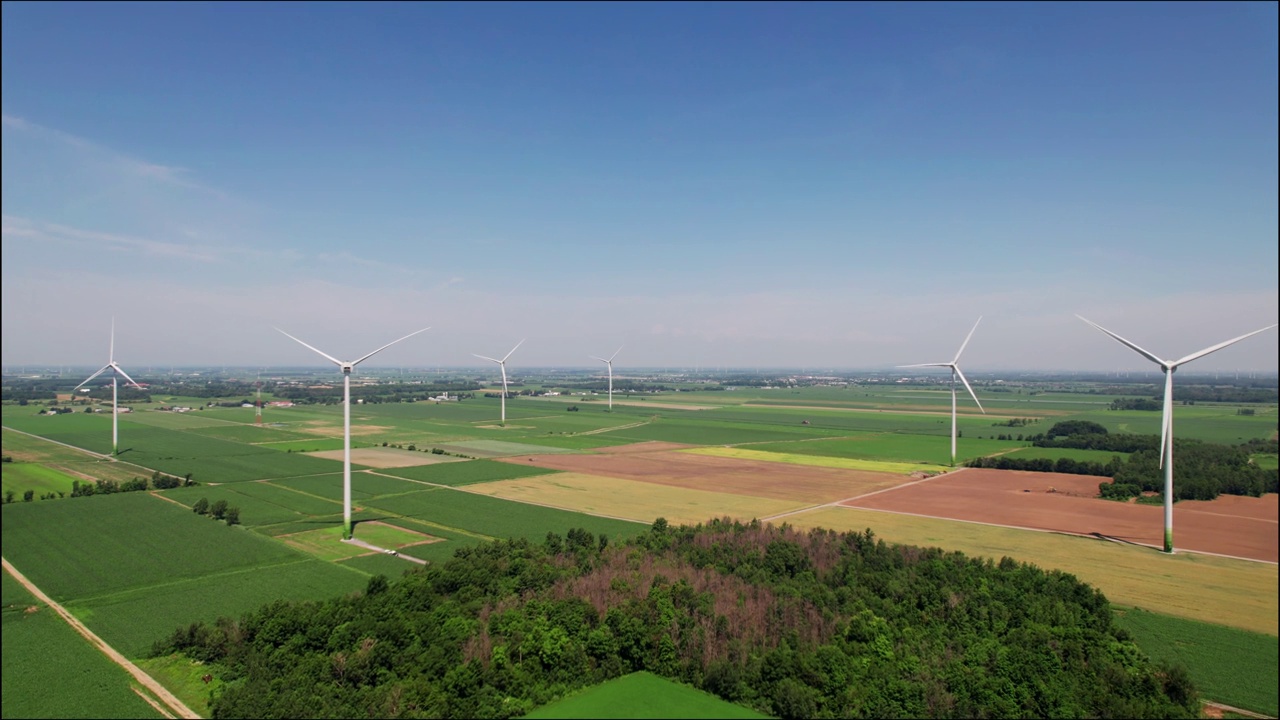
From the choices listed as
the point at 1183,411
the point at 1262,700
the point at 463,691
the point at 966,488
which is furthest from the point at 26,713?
the point at 1183,411

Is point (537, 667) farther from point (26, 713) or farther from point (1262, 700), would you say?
point (1262, 700)

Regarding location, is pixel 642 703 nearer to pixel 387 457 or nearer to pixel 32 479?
pixel 32 479

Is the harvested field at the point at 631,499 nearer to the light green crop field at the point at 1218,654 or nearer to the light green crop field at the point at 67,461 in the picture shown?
the light green crop field at the point at 1218,654

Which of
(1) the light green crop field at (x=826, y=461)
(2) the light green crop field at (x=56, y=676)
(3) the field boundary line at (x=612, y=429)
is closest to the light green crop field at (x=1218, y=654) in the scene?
(2) the light green crop field at (x=56, y=676)

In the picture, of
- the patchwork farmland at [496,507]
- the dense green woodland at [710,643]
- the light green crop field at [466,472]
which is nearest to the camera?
the dense green woodland at [710,643]

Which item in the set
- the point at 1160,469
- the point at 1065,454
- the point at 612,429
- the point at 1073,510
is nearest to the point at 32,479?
the point at 612,429

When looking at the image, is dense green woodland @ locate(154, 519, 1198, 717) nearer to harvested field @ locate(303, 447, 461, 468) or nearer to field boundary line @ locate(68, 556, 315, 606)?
field boundary line @ locate(68, 556, 315, 606)

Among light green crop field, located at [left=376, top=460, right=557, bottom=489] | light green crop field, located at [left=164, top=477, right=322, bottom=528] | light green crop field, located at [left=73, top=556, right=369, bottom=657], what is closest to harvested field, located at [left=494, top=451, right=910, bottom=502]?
light green crop field, located at [left=376, top=460, right=557, bottom=489]
